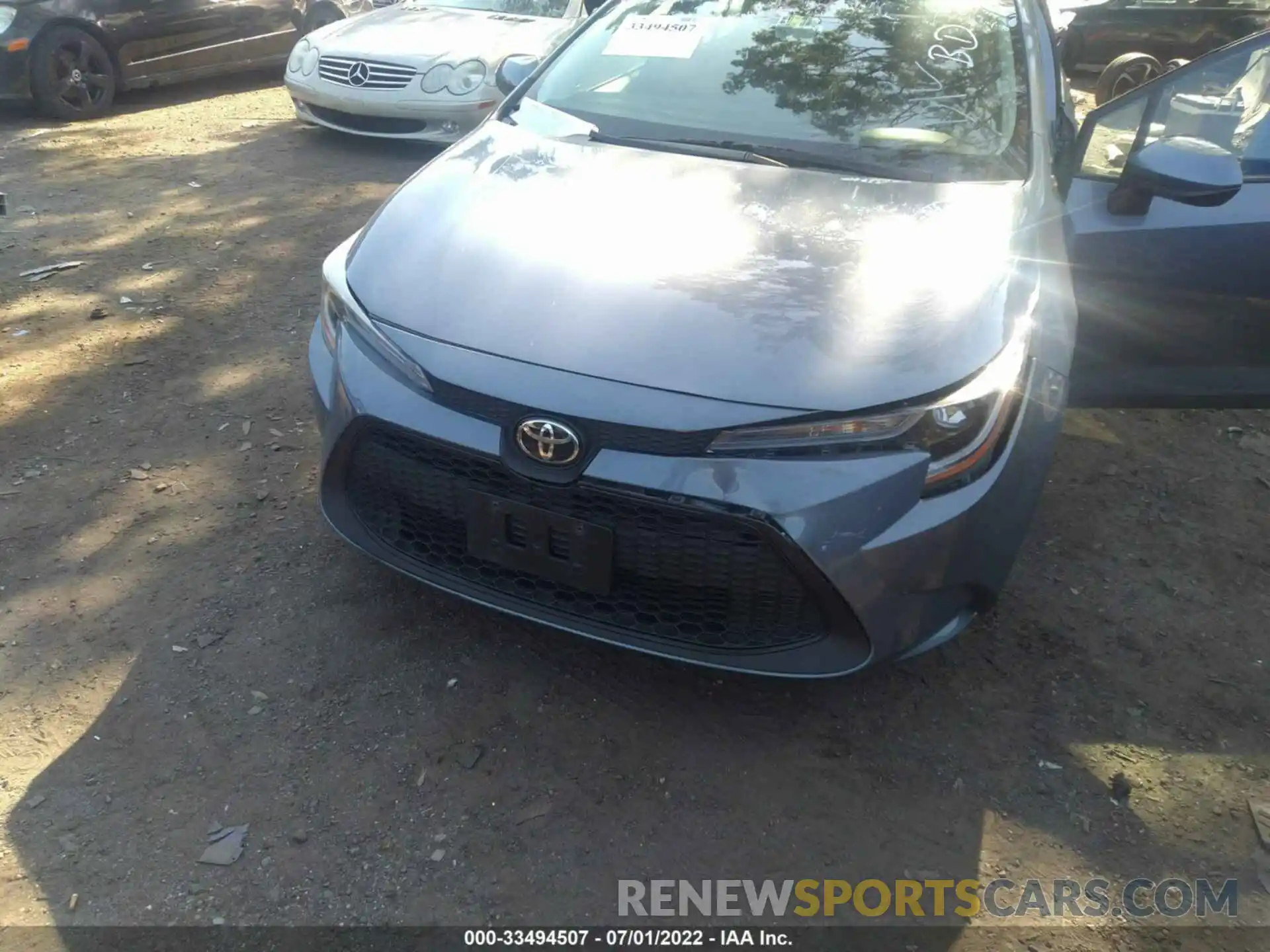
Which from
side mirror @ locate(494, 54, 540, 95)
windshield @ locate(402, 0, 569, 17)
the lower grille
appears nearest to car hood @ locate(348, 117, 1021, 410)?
side mirror @ locate(494, 54, 540, 95)

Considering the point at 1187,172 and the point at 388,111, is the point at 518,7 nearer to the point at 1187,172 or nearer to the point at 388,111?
the point at 388,111

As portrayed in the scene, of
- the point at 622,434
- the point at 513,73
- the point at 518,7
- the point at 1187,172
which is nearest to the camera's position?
the point at 622,434

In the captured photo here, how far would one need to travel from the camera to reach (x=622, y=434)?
6.70 ft

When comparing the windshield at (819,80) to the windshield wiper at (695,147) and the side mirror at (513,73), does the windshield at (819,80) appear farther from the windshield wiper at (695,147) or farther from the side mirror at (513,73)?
the side mirror at (513,73)

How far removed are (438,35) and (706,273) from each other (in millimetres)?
5335

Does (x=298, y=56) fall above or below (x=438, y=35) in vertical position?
below

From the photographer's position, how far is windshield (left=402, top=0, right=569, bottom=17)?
718 centimetres

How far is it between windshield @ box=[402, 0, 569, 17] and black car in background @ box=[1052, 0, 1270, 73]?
13.7ft

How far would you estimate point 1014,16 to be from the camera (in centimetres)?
330

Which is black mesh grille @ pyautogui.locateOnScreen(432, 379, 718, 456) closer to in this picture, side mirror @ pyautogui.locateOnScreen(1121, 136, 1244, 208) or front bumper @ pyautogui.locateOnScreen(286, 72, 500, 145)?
side mirror @ pyautogui.locateOnScreen(1121, 136, 1244, 208)

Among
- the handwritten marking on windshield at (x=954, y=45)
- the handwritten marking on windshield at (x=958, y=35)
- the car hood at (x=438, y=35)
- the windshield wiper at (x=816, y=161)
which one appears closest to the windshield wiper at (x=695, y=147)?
the windshield wiper at (x=816, y=161)

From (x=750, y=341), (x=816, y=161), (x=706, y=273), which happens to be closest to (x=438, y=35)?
(x=816, y=161)

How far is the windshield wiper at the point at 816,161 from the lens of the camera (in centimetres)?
275

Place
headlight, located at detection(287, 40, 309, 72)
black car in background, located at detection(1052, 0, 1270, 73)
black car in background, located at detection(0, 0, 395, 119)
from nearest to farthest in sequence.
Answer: headlight, located at detection(287, 40, 309, 72)
black car in background, located at detection(0, 0, 395, 119)
black car in background, located at detection(1052, 0, 1270, 73)
